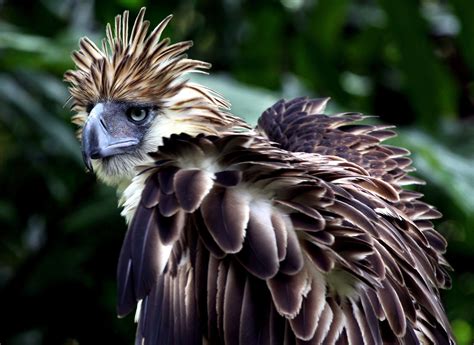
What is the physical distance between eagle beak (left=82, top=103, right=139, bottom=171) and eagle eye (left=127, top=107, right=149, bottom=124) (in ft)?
0.27

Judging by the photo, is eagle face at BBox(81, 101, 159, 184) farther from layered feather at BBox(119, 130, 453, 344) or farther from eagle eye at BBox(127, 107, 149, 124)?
layered feather at BBox(119, 130, 453, 344)

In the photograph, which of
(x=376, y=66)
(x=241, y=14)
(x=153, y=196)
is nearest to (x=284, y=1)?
(x=241, y=14)

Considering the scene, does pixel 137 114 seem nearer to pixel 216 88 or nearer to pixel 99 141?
pixel 99 141

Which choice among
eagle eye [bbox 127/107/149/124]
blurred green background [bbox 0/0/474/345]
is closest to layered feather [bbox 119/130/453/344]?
eagle eye [bbox 127/107/149/124]

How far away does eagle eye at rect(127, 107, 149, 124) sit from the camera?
3902 millimetres

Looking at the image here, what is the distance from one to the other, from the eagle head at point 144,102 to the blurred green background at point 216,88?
5.29 feet

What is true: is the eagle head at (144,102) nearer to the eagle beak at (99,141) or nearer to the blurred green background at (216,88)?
the eagle beak at (99,141)

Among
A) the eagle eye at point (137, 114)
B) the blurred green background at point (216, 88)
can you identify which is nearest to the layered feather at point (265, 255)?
the eagle eye at point (137, 114)

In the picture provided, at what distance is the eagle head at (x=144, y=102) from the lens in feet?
12.6

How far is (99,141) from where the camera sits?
3.75 m

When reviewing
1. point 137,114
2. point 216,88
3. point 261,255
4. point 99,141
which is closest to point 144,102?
point 137,114

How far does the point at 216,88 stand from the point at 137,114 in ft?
6.07

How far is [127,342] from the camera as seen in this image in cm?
637

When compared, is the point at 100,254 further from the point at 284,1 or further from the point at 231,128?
the point at 231,128
